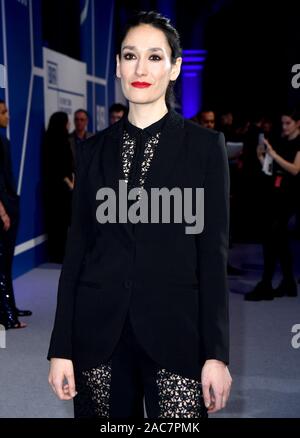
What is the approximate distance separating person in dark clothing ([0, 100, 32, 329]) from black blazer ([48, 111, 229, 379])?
3.19 metres

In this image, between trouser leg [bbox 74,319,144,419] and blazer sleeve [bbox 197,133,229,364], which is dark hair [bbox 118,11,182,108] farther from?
trouser leg [bbox 74,319,144,419]

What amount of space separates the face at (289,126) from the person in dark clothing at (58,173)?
246cm

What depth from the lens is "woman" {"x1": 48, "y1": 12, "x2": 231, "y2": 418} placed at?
149 centimetres

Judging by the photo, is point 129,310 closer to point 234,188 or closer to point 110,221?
point 110,221

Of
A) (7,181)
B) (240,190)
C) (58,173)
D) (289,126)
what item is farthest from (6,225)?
(240,190)

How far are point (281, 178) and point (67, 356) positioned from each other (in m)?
4.32

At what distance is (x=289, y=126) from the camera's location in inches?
219

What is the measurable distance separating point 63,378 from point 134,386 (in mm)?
161

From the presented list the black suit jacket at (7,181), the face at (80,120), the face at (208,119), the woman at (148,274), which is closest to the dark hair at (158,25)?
the woman at (148,274)

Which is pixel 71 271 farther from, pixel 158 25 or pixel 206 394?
pixel 158 25

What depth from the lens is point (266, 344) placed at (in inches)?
179

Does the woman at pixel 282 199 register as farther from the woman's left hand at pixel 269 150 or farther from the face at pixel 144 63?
the face at pixel 144 63

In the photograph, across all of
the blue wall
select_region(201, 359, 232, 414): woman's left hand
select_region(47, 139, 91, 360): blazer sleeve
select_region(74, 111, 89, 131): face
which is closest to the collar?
select_region(47, 139, 91, 360): blazer sleeve

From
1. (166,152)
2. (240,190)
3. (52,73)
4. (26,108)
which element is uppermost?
(52,73)
